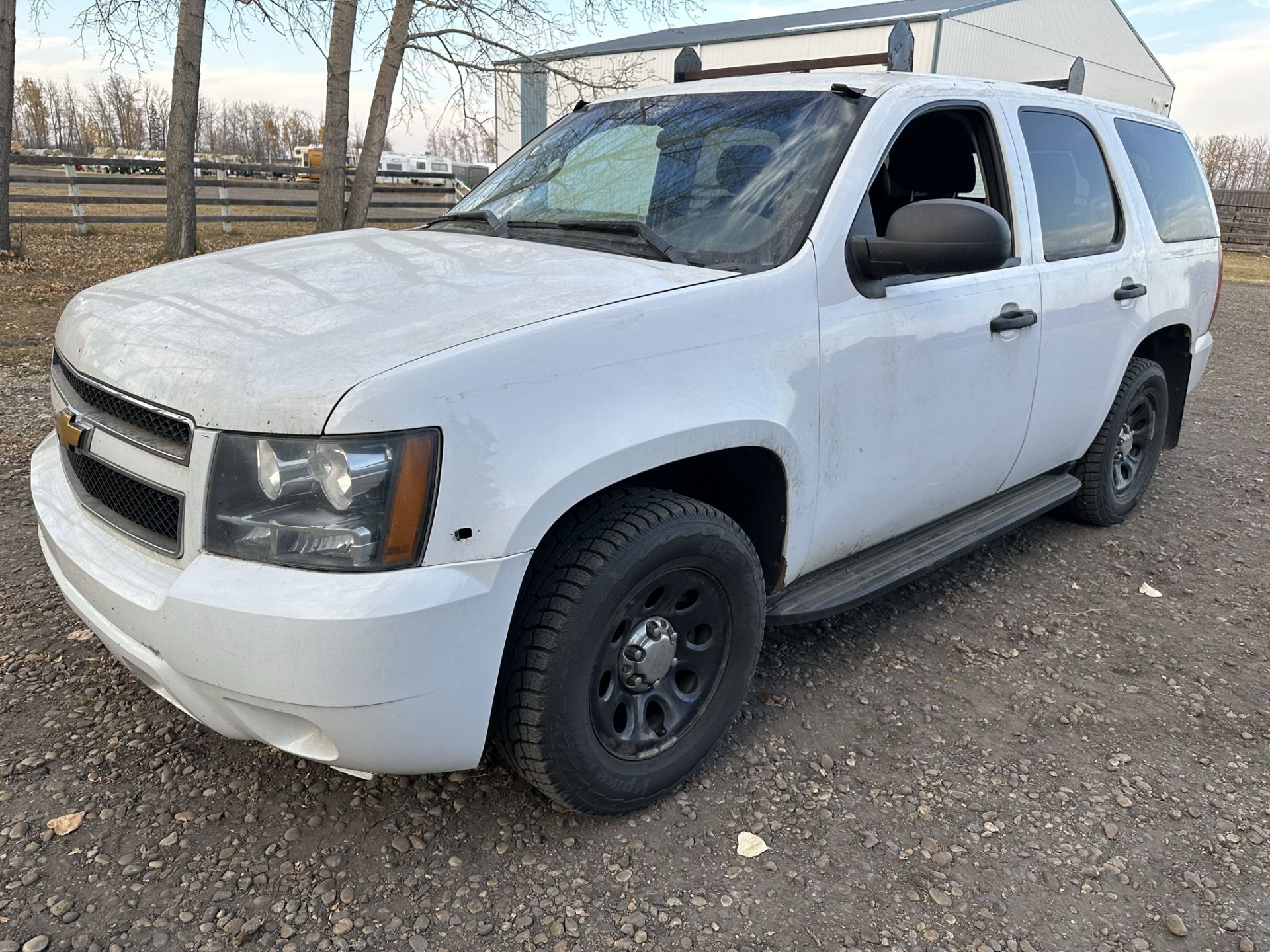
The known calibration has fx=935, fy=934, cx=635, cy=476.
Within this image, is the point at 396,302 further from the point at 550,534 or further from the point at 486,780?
the point at 486,780

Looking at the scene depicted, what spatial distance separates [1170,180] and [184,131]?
12.9m

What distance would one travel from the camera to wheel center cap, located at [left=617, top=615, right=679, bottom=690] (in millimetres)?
2387

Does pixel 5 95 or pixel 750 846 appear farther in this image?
pixel 5 95

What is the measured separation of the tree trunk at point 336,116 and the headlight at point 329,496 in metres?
12.2

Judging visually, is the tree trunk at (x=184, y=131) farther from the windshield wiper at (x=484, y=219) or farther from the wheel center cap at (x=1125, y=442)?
the wheel center cap at (x=1125, y=442)

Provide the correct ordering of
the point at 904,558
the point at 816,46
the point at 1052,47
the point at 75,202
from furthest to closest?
the point at 1052,47, the point at 816,46, the point at 75,202, the point at 904,558

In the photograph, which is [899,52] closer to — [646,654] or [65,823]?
[646,654]

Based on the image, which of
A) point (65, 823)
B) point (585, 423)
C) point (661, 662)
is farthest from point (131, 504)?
point (661, 662)

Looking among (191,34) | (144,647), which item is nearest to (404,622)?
(144,647)

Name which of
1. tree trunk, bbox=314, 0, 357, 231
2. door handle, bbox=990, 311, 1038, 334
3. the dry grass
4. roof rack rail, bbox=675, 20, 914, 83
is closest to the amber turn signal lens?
door handle, bbox=990, 311, 1038, 334

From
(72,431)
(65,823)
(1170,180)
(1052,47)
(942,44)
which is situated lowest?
(65,823)

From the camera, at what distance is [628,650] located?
238 centimetres

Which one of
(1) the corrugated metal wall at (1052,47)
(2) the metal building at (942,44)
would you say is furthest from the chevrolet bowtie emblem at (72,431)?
(1) the corrugated metal wall at (1052,47)

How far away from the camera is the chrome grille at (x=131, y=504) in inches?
80.7
